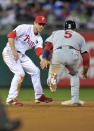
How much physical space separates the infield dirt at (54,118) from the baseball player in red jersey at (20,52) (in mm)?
665

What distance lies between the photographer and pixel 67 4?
17.0 metres

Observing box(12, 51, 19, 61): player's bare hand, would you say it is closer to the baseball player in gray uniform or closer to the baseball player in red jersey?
the baseball player in red jersey

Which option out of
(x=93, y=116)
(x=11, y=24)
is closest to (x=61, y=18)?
(x=11, y=24)

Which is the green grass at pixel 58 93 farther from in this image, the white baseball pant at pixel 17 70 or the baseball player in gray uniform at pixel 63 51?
the baseball player in gray uniform at pixel 63 51

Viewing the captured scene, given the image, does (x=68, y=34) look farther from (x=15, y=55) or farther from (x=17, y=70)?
(x=17, y=70)

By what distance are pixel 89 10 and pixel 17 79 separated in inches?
311

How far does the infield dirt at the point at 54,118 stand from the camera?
6.50m

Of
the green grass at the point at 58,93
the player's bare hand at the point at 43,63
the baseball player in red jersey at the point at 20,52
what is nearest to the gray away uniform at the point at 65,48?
the player's bare hand at the point at 43,63

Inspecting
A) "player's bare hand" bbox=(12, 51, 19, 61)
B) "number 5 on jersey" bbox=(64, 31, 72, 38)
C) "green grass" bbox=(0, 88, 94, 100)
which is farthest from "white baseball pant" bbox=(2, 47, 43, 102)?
"green grass" bbox=(0, 88, 94, 100)

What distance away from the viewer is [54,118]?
7.52 meters

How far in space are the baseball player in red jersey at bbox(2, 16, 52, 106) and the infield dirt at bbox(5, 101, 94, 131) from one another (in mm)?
665

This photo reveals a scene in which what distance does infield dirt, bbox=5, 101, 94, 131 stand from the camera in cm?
650

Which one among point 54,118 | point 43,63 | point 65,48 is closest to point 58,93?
point 43,63

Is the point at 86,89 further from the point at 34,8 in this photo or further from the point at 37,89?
the point at 37,89
